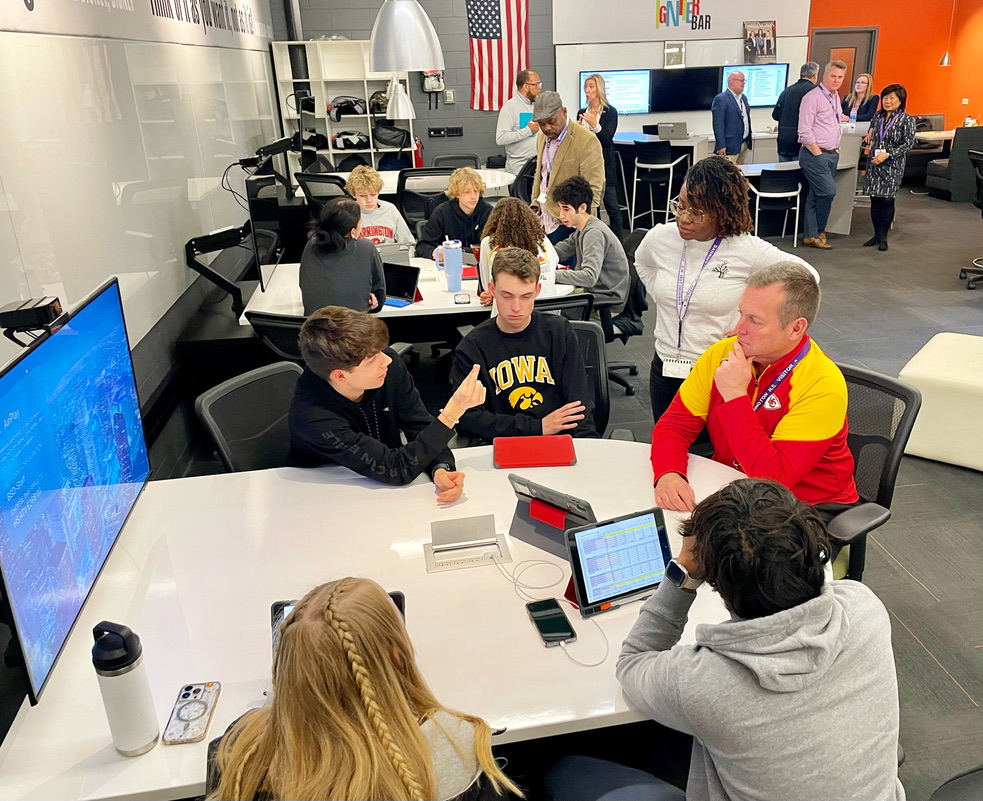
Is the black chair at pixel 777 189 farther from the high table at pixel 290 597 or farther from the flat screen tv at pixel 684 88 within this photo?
the high table at pixel 290 597

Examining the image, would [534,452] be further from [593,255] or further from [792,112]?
[792,112]

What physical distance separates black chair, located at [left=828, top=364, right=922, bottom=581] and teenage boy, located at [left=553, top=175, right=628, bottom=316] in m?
1.88

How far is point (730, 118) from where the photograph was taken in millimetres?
8672

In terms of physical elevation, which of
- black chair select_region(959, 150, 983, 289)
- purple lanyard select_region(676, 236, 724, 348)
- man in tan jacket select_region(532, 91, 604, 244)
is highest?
man in tan jacket select_region(532, 91, 604, 244)

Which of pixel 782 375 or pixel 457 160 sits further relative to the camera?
pixel 457 160

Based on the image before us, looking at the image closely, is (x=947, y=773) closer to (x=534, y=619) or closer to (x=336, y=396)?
(x=534, y=619)

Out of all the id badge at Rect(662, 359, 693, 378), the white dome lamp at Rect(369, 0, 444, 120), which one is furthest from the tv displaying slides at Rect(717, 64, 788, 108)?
the id badge at Rect(662, 359, 693, 378)

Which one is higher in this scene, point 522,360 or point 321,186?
point 321,186

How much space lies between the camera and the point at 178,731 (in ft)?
4.83

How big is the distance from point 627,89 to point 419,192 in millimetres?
4997

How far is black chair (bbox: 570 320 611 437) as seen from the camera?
118 inches

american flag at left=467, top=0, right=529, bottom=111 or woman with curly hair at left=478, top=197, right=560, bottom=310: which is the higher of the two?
american flag at left=467, top=0, right=529, bottom=111

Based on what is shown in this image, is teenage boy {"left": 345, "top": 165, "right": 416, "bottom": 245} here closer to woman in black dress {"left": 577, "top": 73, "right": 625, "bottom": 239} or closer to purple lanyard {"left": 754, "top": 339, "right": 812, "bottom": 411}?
woman in black dress {"left": 577, "top": 73, "right": 625, "bottom": 239}

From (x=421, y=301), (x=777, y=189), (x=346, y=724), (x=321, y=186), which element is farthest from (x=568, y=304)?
(x=777, y=189)
